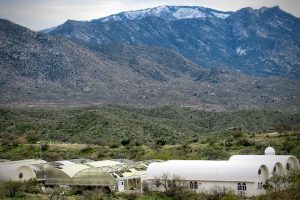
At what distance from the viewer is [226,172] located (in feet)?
171

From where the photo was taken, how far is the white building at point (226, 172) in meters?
51.1

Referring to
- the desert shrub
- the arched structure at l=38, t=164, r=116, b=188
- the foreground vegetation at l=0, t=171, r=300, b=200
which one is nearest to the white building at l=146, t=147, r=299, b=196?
the foreground vegetation at l=0, t=171, r=300, b=200

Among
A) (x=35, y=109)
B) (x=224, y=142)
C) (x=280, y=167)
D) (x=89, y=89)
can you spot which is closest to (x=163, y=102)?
(x=89, y=89)

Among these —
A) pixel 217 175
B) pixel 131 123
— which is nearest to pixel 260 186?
pixel 217 175

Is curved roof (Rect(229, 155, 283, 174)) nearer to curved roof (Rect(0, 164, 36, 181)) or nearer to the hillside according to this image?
curved roof (Rect(0, 164, 36, 181))

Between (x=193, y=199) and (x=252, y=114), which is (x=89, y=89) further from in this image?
(x=193, y=199)

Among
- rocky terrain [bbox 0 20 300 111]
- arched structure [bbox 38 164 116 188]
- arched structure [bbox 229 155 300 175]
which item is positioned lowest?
arched structure [bbox 38 164 116 188]

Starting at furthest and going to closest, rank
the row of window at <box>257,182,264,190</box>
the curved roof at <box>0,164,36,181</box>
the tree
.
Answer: the curved roof at <box>0,164,36,181</box> → the row of window at <box>257,182,264,190</box> → the tree

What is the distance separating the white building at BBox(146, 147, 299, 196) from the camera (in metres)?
51.1

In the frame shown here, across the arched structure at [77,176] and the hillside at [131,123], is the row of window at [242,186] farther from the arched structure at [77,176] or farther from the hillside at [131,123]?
the hillside at [131,123]

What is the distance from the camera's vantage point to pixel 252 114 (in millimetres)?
114500

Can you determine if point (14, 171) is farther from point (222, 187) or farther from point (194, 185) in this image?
point (222, 187)

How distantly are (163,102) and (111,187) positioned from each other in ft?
265

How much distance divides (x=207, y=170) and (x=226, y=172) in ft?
5.50
